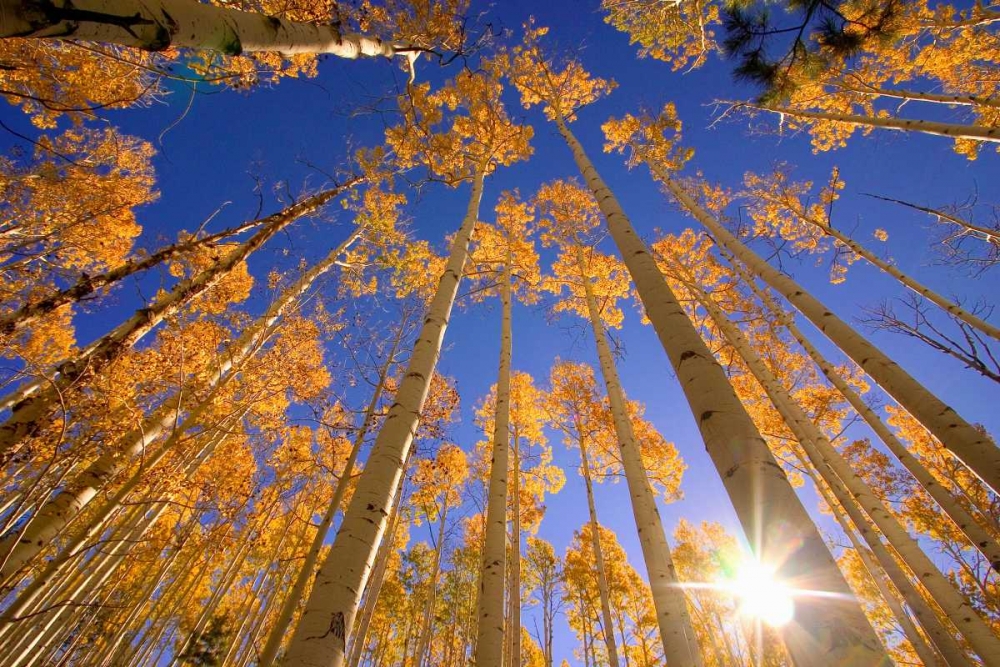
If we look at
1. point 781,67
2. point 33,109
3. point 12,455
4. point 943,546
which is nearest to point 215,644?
point 12,455

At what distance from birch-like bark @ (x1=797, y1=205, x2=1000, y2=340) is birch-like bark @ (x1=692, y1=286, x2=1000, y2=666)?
7.99 feet

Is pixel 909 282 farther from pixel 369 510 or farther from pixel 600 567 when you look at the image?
pixel 369 510

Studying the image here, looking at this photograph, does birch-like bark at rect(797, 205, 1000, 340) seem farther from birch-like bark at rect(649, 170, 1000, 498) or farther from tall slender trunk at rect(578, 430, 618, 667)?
tall slender trunk at rect(578, 430, 618, 667)

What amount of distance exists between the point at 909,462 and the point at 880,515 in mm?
852

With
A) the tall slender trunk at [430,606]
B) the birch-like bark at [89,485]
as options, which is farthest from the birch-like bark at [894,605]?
the birch-like bark at [89,485]

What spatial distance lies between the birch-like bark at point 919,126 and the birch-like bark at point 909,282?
2.27 m

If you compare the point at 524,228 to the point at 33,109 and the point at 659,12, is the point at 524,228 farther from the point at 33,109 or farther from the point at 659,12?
the point at 33,109

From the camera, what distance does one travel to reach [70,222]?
8508mm

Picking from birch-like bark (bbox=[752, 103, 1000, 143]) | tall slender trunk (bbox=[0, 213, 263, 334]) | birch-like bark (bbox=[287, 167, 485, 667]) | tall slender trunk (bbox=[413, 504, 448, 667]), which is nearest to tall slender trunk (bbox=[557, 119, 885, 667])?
birch-like bark (bbox=[287, 167, 485, 667])

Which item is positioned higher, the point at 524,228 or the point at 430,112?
the point at 524,228

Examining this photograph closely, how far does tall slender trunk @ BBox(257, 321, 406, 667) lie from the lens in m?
2.87

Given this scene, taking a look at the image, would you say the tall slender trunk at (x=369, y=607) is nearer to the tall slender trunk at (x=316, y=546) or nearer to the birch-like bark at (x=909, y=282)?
the tall slender trunk at (x=316, y=546)

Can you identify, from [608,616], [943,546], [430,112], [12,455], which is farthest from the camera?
[943,546]

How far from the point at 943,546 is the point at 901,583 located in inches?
318
